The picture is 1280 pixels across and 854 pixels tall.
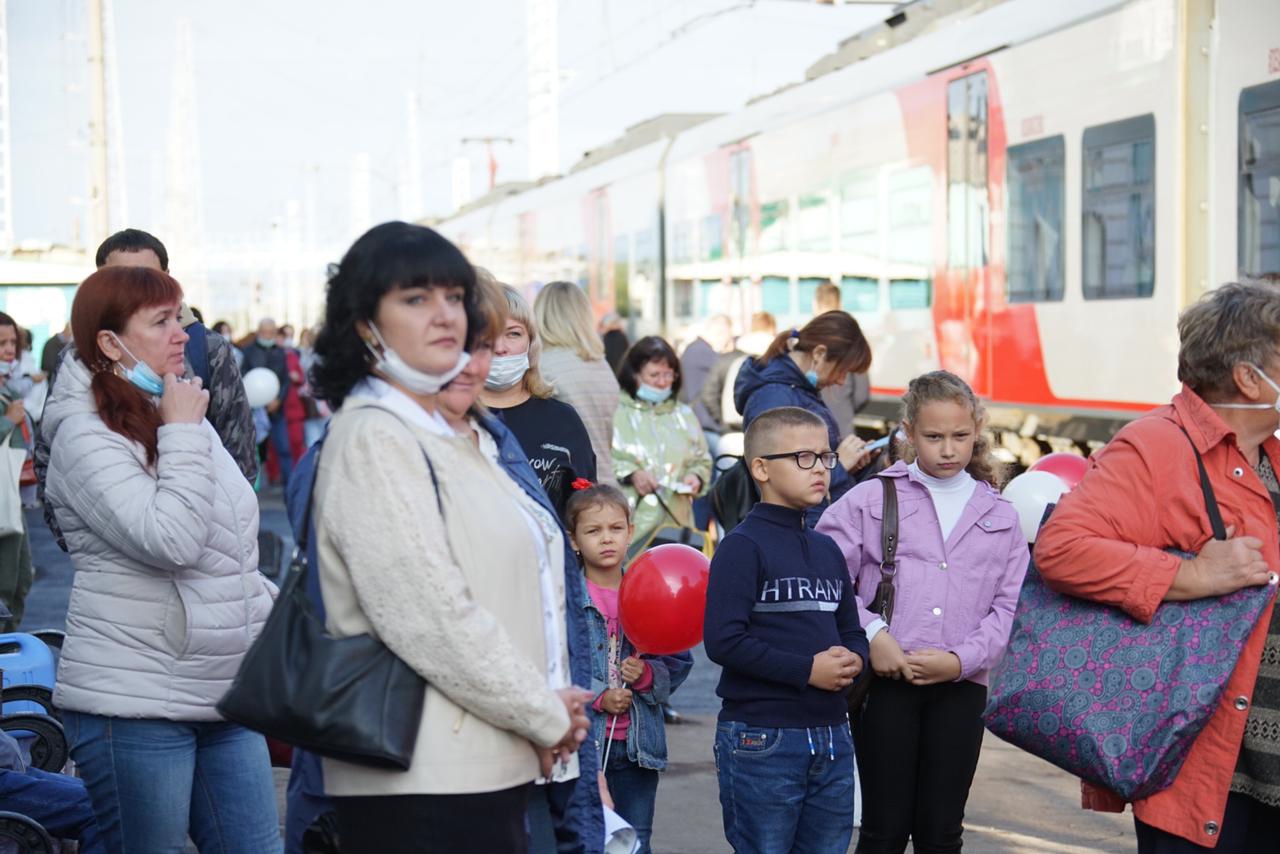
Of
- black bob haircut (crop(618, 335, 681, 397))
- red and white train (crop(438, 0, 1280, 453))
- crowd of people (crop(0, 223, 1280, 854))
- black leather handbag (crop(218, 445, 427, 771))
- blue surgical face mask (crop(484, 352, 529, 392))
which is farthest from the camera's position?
red and white train (crop(438, 0, 1280, 453))

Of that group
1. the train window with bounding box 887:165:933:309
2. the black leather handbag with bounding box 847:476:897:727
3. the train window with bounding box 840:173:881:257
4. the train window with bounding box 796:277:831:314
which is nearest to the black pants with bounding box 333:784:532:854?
the black leather handbag with bounding box 847:476:897:727

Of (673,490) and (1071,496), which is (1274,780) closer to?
(1071,496)

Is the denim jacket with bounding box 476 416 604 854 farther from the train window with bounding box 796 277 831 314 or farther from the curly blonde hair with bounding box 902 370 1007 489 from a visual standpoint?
the train window with bounding box 796 277 831 314

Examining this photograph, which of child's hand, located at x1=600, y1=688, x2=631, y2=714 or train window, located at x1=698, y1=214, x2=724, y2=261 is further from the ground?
train window, located at x1=698, y1=214, x2=724, y2=261

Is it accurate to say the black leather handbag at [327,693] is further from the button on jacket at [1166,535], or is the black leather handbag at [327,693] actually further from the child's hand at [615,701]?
the child's hand at [615,701]

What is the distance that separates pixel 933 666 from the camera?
187 inches

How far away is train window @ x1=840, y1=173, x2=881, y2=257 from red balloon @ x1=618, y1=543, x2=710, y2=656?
375 inches

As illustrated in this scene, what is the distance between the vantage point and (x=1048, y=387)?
37.4 feet

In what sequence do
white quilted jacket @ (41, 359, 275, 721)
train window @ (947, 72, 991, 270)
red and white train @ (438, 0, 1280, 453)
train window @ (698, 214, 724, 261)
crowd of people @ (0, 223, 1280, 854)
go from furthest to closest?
train window @ (698, 214, 724, 261), train window @ (947, 72, 991, 270), red and white train @ (438, 0, 1280, 453), white quilted jacket @ (41, 359, 275, 721), crowd of people @ (0, 223, 1280, 854)

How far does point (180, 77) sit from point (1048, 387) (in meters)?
41.1

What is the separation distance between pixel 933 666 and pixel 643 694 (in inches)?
35.9

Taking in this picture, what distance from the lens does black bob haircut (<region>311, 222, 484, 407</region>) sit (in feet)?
9.77

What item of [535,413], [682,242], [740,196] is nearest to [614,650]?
[535,413]

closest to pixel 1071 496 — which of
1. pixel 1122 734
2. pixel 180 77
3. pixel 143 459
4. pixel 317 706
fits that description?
pixel 1122 734
